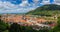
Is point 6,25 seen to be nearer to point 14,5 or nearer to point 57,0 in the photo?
point 14,5

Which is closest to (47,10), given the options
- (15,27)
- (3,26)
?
(15,27)

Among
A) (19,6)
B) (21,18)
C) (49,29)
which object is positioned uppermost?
(19,6)

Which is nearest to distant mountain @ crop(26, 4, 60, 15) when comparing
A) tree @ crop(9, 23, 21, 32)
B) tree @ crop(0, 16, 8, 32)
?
tree @ crop(9, 23, 21, 32)

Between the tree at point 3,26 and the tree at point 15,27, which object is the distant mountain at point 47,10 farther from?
the tree at point 3,26

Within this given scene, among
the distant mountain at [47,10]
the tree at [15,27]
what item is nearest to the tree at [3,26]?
the tree at [15,27]

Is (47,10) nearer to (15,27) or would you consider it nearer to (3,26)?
(15,27)

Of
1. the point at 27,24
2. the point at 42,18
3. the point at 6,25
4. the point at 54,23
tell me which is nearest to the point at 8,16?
the point at 6,25

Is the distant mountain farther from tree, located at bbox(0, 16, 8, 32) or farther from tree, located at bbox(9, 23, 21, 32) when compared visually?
tree, located at bbox(0, 16, 8, 32)

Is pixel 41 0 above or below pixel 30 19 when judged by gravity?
above
